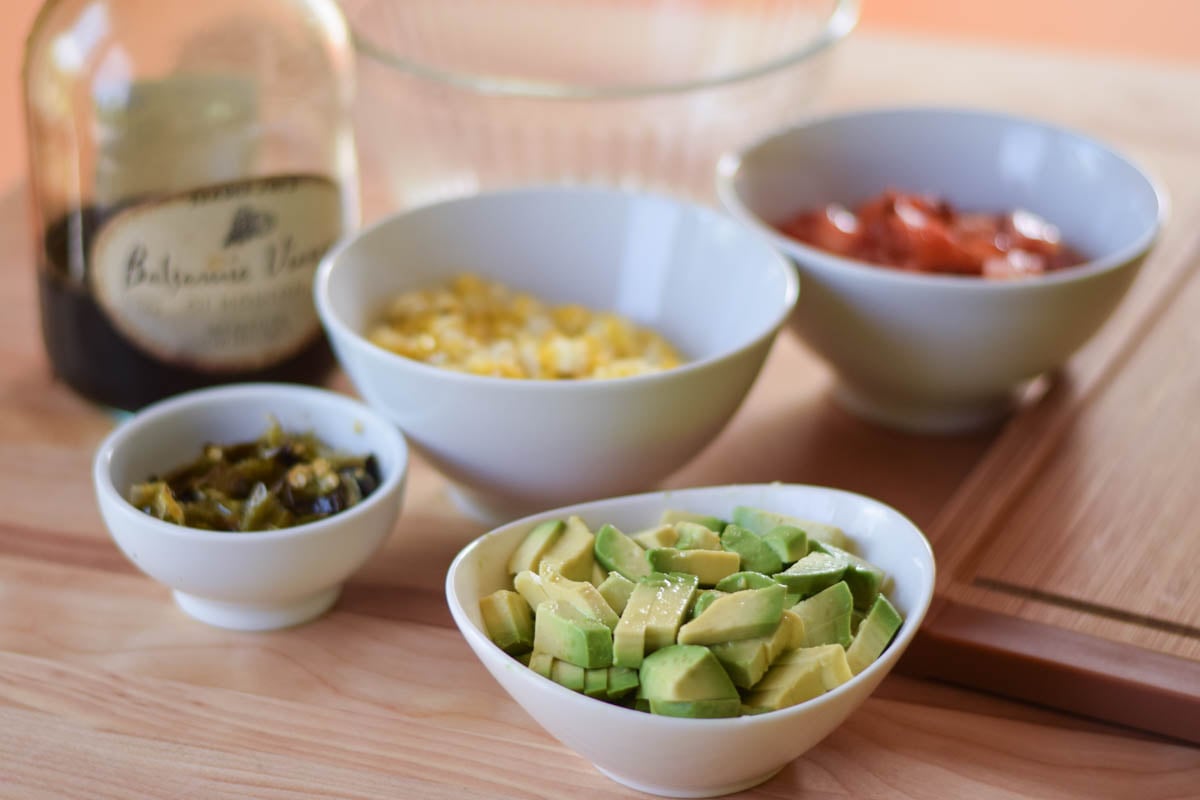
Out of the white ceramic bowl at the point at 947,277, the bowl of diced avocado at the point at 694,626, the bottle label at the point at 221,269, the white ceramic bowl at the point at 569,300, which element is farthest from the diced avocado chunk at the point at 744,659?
the bottle label at the point at 221,269

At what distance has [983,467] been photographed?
118 centimetres

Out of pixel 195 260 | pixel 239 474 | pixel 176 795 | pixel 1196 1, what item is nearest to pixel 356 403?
pixel 239 474

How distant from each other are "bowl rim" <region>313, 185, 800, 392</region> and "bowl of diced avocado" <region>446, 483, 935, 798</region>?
100 millimetres

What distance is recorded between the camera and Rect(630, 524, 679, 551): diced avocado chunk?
0.95m

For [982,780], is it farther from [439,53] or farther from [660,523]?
[439,53]

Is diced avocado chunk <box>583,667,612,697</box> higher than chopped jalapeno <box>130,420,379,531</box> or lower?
higher

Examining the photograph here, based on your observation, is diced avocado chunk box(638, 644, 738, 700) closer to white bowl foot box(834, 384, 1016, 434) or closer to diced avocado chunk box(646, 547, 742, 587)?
diced avocado chunk box(646, 547, 742, 587)

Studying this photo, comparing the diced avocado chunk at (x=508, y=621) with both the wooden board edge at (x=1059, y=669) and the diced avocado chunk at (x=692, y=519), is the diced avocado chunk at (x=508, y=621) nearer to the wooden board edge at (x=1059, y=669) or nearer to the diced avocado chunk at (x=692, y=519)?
the diced avocado chunk at (x=692, y=519)

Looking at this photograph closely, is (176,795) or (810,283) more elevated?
(810,283)

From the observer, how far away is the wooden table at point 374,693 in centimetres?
88

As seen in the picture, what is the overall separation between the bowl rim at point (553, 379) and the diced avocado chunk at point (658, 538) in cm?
12

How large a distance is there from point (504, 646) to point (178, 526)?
252mm

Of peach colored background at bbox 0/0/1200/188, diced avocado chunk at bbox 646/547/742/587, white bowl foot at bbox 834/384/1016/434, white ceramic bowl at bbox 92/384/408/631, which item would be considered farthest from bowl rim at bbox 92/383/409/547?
peach colored background at bbox 0/0/1200/188

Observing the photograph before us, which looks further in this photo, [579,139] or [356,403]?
[579,139]
